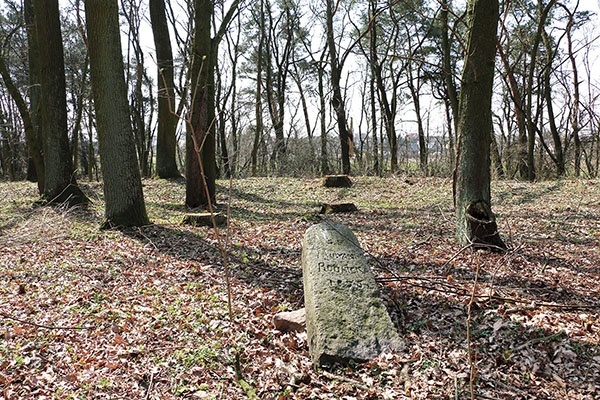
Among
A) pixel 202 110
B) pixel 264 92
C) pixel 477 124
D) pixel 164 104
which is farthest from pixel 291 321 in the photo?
pixel 264 92

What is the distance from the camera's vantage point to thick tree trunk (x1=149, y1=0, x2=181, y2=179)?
1274 cm

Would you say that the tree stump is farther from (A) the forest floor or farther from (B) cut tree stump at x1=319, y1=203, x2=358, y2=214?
(B) cut tree stump at x1=319, y1=203, x2=358, y2=214

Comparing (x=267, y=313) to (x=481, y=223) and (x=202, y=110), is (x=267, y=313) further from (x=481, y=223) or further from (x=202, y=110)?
(x=202, y=110)

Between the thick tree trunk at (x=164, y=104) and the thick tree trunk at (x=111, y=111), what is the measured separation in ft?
15.4

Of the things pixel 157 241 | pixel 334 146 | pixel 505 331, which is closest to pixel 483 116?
pixel 505 331

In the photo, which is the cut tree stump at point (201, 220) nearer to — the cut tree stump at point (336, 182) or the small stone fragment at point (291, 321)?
the small stone fragment at point (291, 321)

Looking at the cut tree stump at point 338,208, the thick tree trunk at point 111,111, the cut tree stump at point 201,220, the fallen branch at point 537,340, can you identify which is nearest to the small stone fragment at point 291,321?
the fallen branch at point 537,340

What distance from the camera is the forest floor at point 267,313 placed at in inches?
127

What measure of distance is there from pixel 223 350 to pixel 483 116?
4301mm

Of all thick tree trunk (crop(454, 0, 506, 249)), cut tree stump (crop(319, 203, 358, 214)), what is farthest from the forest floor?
cut tree stump (crop(319, 203, 358, 214))

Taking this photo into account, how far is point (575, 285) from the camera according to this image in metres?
4.66

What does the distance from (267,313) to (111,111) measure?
4991 mm

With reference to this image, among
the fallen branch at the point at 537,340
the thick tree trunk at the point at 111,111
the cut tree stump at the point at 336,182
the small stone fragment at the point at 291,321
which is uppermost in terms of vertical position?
the thick tree trunk at the point at 111,111

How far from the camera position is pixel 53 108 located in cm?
941
